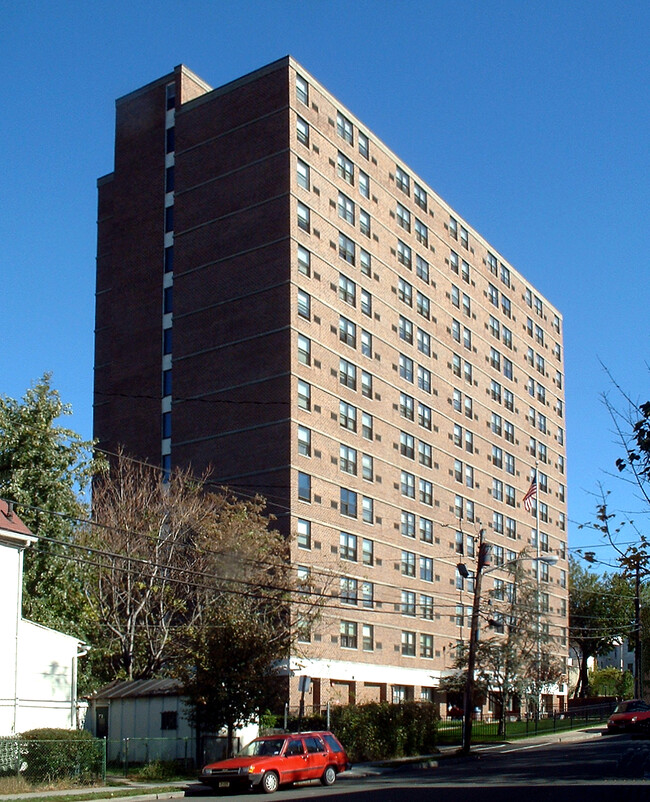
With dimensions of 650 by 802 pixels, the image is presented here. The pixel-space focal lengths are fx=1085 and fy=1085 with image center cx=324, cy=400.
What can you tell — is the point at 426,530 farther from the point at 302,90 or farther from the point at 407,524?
the point at 302,90

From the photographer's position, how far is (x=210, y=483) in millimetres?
58594

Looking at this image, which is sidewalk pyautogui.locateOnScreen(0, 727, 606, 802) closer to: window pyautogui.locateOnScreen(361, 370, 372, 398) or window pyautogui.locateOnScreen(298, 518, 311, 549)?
window pyautogui.locateOnScreen(298, 518, 311, 549)

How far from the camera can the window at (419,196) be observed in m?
74.6

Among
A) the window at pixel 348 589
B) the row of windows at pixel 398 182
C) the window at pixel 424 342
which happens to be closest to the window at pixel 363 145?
the row of windows at pixel 398 182

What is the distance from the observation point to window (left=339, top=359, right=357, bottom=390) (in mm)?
62281

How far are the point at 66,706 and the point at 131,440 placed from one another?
98.4 ft

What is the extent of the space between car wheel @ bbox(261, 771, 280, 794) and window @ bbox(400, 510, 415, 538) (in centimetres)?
3767

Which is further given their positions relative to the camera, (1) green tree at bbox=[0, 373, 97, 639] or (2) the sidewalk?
(1) green tree at bbox=[0, 373, 97, 639]

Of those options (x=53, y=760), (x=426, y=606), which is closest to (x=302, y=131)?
(x=426, y=606)

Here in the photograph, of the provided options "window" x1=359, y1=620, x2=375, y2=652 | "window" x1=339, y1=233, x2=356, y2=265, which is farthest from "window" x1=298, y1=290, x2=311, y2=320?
"window" x1=359, y1=620, x2=375, y2=652

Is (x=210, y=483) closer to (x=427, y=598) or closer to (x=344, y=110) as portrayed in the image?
(x=427, y=598)

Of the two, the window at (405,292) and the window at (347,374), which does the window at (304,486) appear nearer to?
the window at (347,374)

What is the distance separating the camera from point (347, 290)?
64062mm

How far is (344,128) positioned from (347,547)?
2560 centimetres
